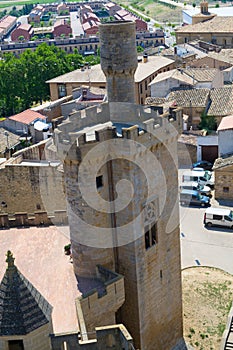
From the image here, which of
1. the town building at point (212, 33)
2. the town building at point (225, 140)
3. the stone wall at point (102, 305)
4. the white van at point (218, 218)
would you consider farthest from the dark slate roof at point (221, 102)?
the town building at point (212, 33)

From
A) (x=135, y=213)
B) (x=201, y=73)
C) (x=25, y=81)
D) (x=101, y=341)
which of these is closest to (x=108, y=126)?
(x=135, y=213)

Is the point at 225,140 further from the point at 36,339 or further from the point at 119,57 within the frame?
the point at 36,339

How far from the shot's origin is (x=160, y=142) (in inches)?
719

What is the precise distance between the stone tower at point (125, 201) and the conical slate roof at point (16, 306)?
3.36 metres

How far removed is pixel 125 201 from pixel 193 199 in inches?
705

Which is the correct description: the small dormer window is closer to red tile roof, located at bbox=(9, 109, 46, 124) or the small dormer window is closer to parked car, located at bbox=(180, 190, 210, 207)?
parked car, located at bbox=(180, 190, 210, 207)

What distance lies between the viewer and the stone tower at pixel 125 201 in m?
17.2

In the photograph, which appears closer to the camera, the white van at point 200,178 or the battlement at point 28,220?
the battlement at point 28,220

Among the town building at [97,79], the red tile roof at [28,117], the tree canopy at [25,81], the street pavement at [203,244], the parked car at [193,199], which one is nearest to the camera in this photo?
the street pavement at [203,244]

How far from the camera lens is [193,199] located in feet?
115

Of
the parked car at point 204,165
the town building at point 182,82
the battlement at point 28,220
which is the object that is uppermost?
the town building at point 182,82

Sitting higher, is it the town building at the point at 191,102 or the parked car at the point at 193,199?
the town building at the point at 191,102

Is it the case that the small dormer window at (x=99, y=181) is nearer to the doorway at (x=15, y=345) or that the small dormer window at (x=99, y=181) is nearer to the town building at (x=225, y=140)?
the doorway at (x=15, y=345)

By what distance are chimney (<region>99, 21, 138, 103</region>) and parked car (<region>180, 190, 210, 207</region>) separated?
646 inches
